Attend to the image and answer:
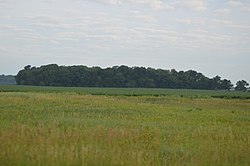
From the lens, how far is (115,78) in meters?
144

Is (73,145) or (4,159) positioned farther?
(73,145)

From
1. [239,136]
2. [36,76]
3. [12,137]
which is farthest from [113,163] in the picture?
[36,76]

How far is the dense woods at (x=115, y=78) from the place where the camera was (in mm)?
138500

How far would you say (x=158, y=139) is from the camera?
48.2 feet

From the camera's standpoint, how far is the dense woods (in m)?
138

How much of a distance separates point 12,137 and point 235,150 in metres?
6.40

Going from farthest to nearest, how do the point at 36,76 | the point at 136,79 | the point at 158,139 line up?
1. the point at 136,79
2. the point at 36,76
3. the point at 158,139

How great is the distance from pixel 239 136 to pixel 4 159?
9.48 m

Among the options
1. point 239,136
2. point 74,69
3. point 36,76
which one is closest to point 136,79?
point 74,69

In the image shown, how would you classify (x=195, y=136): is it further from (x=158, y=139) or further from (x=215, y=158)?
(x=215, y=158)

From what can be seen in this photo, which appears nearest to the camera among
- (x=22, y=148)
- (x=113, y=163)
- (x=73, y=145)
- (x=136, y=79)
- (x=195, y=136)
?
(x=113, y=163)

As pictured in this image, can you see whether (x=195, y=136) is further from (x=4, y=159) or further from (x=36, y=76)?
(x=36, y=76)

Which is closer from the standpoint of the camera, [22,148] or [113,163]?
[113,163]

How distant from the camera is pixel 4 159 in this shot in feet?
32.2
